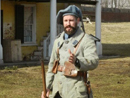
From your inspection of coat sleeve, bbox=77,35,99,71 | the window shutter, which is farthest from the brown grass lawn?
coat sleeve, bbox=77,35,99,71

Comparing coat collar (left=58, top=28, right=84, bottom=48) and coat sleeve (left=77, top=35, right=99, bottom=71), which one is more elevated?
coat collar (left=58, top=28, right=84, bottom=48)

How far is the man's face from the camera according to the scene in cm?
515

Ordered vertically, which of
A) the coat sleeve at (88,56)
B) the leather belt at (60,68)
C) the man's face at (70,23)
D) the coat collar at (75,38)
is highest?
the man's face at (70,23)

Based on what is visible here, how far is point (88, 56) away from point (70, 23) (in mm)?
419

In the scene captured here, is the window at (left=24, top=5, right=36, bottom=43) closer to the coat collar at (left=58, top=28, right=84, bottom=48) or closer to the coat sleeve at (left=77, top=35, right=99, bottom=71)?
the coat collar at (left=58, top=28, right=84, bottom=48)

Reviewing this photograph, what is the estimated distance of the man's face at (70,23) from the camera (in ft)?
16.9

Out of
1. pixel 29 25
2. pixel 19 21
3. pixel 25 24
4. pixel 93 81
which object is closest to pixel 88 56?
pixel 93 81

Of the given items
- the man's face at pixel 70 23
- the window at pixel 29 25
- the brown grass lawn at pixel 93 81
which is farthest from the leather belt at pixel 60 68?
the window at pixel 29 25

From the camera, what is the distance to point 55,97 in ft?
17.7

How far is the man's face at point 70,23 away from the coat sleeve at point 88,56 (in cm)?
19

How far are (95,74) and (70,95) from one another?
10629 millimetres

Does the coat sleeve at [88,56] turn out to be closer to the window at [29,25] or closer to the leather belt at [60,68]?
the leather belt at [60,68]

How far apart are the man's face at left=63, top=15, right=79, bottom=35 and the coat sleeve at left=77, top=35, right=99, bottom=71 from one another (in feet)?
0.61

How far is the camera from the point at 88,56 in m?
5.10
